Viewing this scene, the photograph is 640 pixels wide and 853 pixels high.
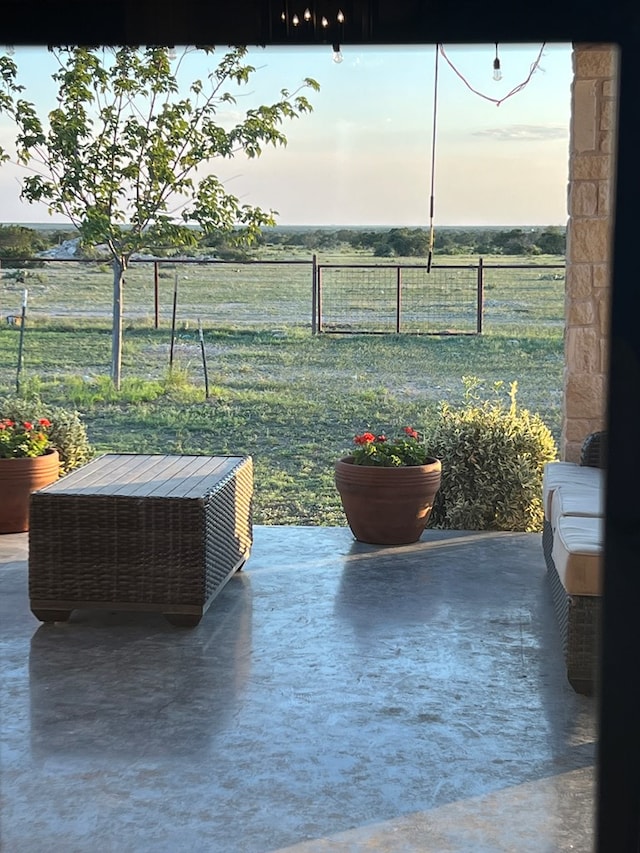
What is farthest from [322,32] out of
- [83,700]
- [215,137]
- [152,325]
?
[152,325]

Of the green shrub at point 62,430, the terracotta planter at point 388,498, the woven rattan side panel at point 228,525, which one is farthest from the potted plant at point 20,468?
the terracotta planter at point 388,498

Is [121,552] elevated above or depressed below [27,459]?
below

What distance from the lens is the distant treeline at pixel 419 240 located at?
32.7ft

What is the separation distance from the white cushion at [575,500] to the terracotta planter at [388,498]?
837 millimetres

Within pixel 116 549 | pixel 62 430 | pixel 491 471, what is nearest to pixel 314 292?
pixel 62 430

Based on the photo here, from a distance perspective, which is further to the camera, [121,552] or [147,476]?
[147,476]

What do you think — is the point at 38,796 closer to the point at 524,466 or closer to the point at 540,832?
the point at 540,832

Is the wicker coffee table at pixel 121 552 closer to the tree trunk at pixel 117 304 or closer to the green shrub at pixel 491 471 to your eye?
the green shrub at pixel 491 471

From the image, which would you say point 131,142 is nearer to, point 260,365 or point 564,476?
point 260,365

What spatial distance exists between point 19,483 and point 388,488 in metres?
1.99

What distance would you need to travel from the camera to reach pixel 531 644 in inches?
160

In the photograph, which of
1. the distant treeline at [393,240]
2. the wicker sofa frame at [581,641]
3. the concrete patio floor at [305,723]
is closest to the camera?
the concrete patio floor at [305,723]

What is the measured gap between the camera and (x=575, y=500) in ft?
14.4

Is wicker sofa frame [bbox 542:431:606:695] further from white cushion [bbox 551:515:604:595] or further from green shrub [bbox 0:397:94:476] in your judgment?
green shrub [bbox 0:397:94:476]
